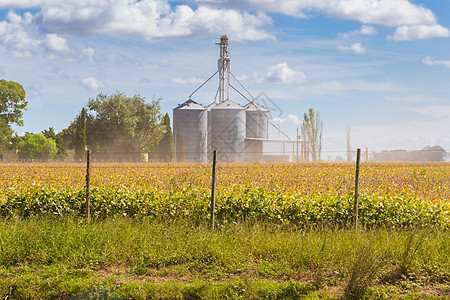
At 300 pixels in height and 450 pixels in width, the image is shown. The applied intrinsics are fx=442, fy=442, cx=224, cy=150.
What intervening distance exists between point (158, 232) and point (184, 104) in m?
41.9

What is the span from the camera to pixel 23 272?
750cm

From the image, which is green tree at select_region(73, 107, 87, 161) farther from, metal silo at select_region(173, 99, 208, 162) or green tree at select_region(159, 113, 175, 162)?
metal silo at select_region(173, 99, 208, 162)

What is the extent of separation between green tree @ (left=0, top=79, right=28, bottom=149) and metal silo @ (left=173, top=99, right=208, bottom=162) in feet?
70.9

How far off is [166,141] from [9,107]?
66.2ft

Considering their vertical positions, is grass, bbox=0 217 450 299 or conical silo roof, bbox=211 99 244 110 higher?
conical silo roof, bbox=211 99 244 110

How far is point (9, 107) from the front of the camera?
5553 cm

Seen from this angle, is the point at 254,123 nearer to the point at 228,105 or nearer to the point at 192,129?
the point at 228,105

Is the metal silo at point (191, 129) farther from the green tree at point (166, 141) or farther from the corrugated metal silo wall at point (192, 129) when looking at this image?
the green tree at point (166, 141)

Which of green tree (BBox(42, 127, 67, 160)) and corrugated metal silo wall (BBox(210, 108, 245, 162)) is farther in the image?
green tree (BBox(42, 127, 67, 160))

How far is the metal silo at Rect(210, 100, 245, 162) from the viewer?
49.3m

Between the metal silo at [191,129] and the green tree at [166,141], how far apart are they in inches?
117

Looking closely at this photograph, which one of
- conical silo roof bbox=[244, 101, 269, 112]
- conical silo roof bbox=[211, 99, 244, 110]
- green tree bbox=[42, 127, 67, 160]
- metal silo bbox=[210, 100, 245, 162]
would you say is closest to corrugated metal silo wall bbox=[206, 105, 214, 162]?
metal silo bbox=[210, 100, 245, 162]

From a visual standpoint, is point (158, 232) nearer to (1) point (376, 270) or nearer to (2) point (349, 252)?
(2) point (349, 252)

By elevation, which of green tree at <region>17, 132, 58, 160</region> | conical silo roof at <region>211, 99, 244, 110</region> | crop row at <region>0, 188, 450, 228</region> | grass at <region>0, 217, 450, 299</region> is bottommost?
grass at <region>0, 217, 450, 299</region>
